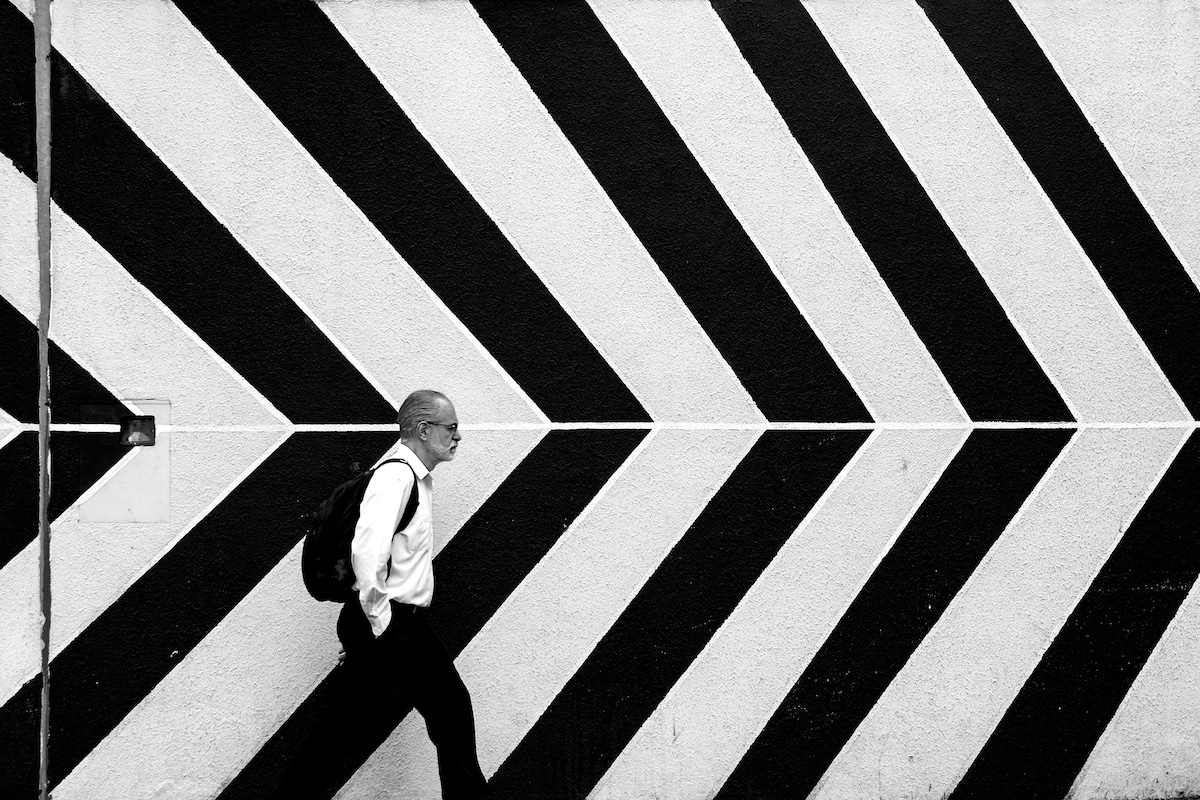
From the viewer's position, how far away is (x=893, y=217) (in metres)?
4.25

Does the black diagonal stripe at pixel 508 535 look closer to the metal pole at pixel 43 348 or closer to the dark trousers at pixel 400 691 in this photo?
the dark trousers at pixel 400 691

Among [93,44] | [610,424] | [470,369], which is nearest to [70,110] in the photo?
[93,44]

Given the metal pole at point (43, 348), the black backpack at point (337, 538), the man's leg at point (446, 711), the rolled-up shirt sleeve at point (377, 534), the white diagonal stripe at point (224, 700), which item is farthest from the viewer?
the white diagonal stripe at point (224, 700)

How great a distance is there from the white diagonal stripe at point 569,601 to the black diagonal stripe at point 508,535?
0.05 meters

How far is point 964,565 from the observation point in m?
4.30

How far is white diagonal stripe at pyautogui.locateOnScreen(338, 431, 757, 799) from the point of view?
161 inches

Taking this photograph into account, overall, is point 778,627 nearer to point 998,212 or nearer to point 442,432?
point 442,432

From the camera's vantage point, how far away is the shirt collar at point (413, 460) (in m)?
3.45

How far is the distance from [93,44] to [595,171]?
2.04 meters

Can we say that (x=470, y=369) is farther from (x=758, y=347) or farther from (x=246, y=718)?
(x=246, y=718)

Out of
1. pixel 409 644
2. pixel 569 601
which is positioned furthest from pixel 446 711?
pixel 569 601

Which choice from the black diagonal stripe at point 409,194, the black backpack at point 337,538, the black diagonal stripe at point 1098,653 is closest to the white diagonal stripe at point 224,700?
the black backpack at point 337,538

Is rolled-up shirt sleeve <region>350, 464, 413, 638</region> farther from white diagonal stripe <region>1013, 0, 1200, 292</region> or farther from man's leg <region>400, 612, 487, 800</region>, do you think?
white diagonal stripe <region>1013, 0, 1200, 292</region>

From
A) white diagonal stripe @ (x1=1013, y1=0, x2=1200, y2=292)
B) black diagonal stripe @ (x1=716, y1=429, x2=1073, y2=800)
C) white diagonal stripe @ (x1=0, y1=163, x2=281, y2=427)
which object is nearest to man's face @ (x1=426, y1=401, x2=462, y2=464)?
white diagonal stripe @ (x1=0, y1=163, x2=281, y2=427)
